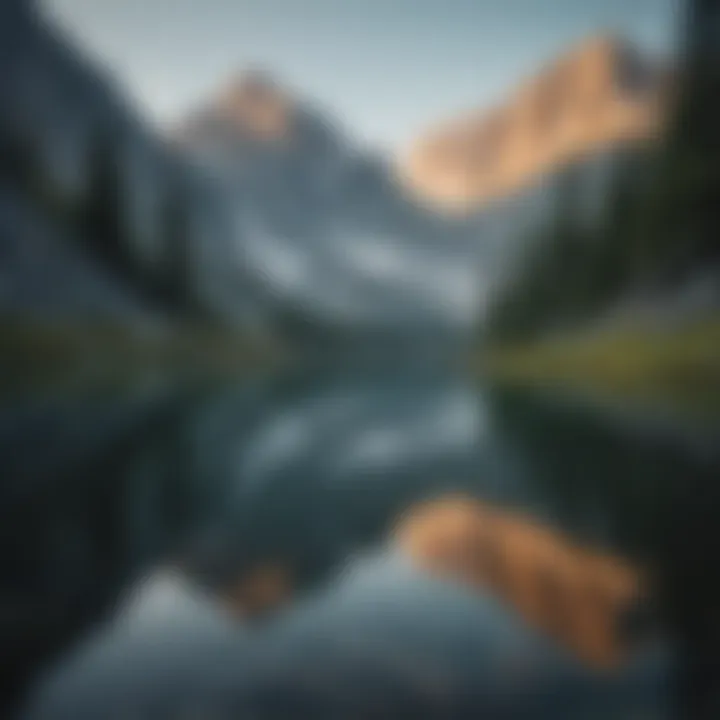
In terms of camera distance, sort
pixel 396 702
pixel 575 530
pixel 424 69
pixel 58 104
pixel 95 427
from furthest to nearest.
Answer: pixel 95 427, pixel 58 104, pixel 424 69, pixel 575 530, pixel 396 702

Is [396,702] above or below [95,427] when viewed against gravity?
below

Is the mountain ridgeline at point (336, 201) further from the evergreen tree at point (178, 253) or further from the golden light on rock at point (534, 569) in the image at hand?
the golden light on rock at point (534, 569)

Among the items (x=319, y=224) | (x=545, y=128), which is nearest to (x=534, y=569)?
(x=545, y=128)

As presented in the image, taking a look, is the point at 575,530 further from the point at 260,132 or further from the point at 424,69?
the point at 260,132

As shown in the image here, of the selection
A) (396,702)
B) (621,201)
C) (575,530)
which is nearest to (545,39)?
(621,201)

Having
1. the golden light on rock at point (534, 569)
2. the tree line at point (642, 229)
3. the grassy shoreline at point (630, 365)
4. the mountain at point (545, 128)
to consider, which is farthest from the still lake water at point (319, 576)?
the mountain at point (545, 128)
